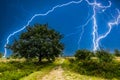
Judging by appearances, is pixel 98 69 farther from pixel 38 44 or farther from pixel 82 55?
pixel 82 55

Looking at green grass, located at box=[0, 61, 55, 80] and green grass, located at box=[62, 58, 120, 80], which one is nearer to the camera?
green grass, located at box=[0, 61, 55, 80]

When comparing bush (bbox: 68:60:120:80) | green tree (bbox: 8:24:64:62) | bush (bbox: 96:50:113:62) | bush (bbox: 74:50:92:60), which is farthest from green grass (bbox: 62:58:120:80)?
bush (bbox: 74:50:92:60)

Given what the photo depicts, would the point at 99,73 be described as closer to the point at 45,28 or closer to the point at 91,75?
the point at 91,75

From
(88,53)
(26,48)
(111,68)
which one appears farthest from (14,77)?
(88,53)

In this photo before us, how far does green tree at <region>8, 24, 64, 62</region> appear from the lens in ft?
156

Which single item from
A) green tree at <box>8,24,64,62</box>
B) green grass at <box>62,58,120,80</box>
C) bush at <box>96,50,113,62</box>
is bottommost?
green grass at <box>62,58,120,80</box>

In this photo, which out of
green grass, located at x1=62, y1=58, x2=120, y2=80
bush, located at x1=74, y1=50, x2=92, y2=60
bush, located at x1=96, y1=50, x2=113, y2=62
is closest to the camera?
Result: green grass, located at x1=62, y1=58, x2=120, y2=80

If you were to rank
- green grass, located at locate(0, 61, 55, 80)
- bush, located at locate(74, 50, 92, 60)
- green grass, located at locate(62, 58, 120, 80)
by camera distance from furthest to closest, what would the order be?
bush, located at locate(74, 50, 92, 60) → green grass, located at locate(62, 58, 120, 80) → green grass, located at locate(0, 61, 55, 80)

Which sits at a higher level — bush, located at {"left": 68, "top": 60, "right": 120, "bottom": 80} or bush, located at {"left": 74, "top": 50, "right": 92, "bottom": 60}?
bush, located at {"left": 74, "top": 50, "right": 92, "bottom": 60}

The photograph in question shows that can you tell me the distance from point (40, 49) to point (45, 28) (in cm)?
490

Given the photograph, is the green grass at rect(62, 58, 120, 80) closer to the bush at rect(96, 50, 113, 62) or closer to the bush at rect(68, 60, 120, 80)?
the bush at rect(68, 60, 120, 80)

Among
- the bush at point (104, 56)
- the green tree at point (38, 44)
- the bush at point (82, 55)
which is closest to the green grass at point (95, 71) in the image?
the bush at point (104, 56)

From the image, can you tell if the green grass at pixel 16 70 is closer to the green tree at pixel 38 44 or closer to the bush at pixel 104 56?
the green tree at pixel 38 44

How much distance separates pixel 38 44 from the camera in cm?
4769
